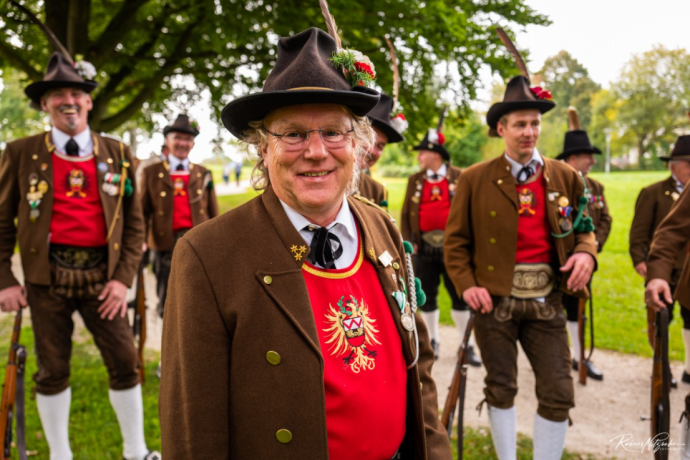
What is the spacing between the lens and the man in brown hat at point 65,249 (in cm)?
375

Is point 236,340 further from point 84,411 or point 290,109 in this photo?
point 84,411

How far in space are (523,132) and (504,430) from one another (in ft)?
7.45

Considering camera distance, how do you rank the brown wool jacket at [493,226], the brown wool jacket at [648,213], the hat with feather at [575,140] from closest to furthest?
1. the brown wool jacket at [493,226]
2. the brown wool jacket at [648,213]
3. the hat with feather at [575,140]

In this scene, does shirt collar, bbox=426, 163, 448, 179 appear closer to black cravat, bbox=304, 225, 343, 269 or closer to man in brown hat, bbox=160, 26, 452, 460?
man in brown hat, bbox=160, 26, 452, 460

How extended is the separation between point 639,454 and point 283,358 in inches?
164

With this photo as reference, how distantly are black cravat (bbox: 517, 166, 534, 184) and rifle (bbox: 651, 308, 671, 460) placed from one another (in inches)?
52.4

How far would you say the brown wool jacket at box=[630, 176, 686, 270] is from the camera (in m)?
5.97

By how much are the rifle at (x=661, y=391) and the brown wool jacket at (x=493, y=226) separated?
0.68 meters

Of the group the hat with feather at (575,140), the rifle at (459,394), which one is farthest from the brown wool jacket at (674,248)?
the hat with feather at (575,140)

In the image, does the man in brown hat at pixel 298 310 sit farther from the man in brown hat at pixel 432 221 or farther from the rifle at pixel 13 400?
the man in brown hat at pixel 432 221

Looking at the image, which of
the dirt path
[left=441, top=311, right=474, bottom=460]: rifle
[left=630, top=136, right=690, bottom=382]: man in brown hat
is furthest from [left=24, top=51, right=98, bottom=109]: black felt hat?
[left=630, top=136, right=690, bottom=382]: man in brown hat

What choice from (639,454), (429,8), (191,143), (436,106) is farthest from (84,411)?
(436,106)

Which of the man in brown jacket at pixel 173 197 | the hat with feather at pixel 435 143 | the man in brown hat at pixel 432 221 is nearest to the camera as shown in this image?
the man in brown jacket at pixel 173 197

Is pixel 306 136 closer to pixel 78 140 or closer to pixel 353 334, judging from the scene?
pixel 353 334
